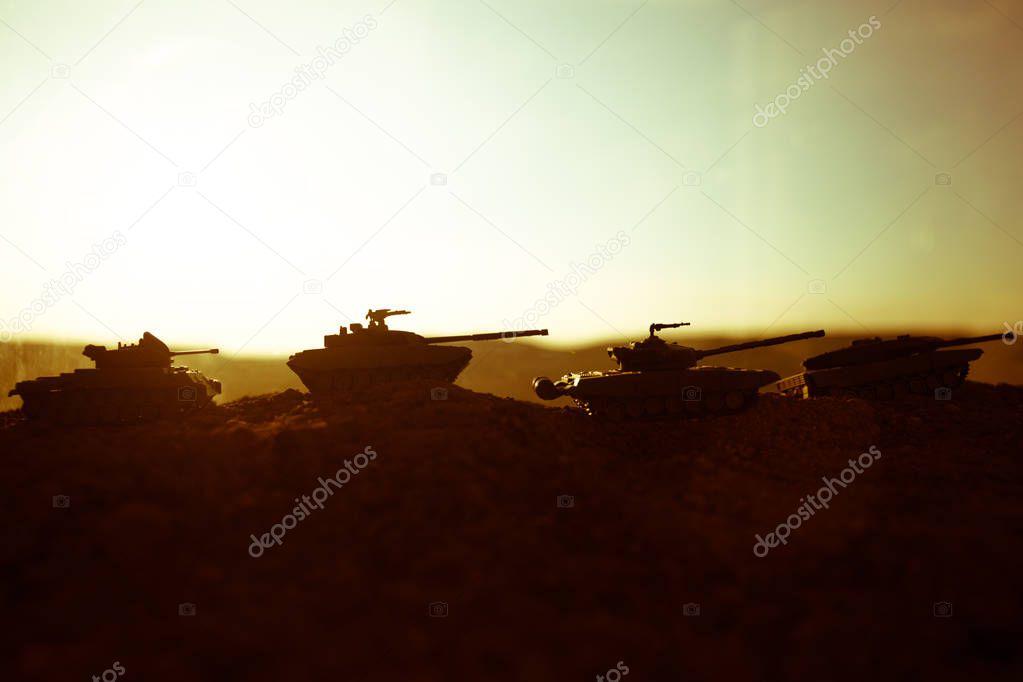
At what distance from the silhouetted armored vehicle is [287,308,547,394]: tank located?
9796 millimetres

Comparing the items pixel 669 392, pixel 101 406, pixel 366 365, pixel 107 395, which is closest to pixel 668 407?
pixel 669 392

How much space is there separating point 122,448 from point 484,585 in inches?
437

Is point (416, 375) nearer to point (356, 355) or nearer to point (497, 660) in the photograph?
point (356, 355)

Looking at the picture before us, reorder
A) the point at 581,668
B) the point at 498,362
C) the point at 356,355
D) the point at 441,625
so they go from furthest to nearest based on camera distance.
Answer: the point at 498,362 < the point at 356,355 < the point at 441,625 < the point at 581,668

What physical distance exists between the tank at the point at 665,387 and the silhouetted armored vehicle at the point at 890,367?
5197 mm

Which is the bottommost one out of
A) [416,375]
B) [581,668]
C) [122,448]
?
[581,668]

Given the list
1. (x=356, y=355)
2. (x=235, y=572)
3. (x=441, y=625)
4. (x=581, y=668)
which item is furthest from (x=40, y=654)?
(x=356, y=355)

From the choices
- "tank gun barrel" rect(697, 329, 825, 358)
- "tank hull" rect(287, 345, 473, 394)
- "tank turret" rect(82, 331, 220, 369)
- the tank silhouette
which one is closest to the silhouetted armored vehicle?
"tank gun barrel" rect(697, 329, 825, 358)

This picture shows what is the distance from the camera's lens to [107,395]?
23.7m

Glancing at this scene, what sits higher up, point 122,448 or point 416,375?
point 416,375

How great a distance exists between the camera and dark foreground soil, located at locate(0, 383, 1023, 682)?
11586 mm

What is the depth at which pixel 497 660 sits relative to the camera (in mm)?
11383

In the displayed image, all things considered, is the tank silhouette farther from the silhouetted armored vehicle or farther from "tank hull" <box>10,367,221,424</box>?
the silhouetted armored vehicle

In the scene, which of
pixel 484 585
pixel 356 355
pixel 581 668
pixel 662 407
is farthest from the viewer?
pixel 356 355
